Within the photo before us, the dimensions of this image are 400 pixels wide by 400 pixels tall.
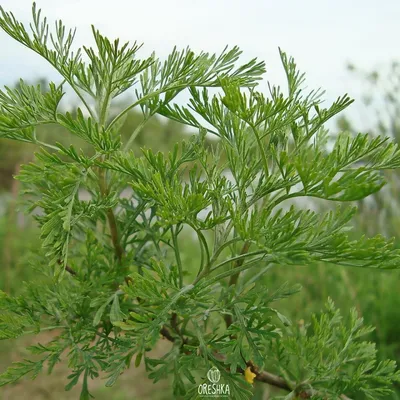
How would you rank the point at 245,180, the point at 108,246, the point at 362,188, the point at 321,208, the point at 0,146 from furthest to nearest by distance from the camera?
the point at 0,146 < the point at 321,208 < the point at 108,246 < the point at 245,180 < the point at 362,188

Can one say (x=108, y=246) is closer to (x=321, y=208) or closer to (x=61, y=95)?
(x=61, y=95)

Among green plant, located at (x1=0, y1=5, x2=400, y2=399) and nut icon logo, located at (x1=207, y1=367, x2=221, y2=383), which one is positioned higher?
green plant, located at (x1=0, y1=5, x2=400, y2=399)

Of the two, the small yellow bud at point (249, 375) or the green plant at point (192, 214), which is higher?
the green plant at point (192, 214)

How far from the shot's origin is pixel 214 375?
1.55 feet

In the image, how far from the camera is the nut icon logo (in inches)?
18.5

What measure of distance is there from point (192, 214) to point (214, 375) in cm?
17

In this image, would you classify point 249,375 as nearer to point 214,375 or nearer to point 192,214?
point 214,375

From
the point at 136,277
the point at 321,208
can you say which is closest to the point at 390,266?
the point at 136,277

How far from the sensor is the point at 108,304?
51 centimetres

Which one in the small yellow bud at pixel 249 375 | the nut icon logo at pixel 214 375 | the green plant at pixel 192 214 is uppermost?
the green plant at pixel 192 214

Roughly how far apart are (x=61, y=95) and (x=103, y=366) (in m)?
0.26

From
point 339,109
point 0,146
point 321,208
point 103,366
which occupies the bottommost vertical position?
point 103,366

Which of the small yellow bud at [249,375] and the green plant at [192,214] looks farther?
the small yellow bud at [249,375]

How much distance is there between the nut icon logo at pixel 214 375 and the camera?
471mm
